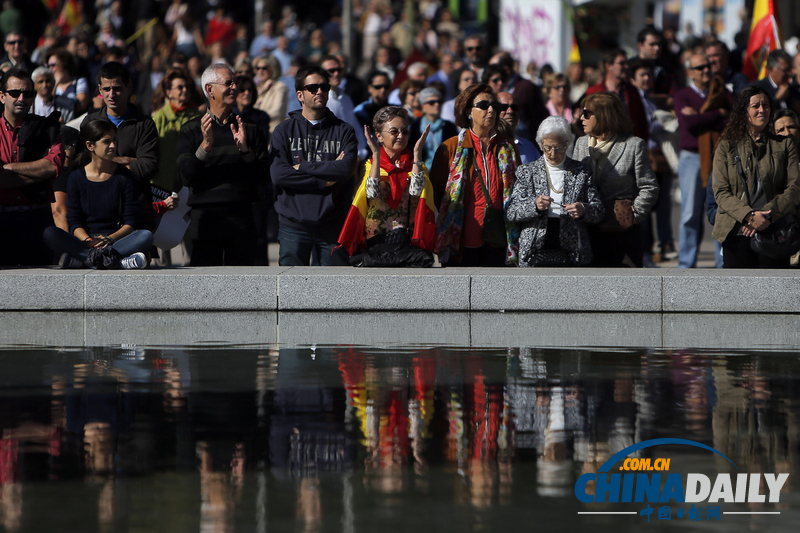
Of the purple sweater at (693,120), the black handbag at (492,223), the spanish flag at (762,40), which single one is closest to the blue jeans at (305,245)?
the black handbag at (492,223)

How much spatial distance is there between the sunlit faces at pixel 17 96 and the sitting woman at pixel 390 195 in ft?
9.68

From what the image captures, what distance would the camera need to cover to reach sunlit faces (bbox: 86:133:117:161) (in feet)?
33.8

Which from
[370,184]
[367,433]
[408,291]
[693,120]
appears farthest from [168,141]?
[367,433]

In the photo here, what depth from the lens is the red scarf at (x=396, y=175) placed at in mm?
10328

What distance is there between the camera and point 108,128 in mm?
10367

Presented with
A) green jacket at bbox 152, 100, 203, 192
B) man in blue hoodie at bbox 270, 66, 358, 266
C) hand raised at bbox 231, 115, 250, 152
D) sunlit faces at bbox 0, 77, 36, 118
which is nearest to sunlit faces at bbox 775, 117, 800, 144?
man in blue hoodie at bbox 270, 66, 358, 266

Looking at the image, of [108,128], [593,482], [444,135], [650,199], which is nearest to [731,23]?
[444,135]

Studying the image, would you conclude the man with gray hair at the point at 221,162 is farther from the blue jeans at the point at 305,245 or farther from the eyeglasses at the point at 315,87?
the eyeglasses at the point at 315,87

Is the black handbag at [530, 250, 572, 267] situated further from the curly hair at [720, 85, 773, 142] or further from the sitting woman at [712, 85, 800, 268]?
the curly hair at [720, 85, 773, 142]

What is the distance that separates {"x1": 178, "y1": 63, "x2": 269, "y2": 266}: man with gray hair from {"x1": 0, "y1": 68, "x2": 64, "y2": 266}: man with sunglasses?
4.24 feet

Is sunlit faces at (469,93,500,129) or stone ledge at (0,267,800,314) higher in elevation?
sunlit faces at (469,93,500,129)

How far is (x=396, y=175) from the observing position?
10.3 metres

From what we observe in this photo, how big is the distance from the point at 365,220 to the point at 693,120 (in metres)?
3.82

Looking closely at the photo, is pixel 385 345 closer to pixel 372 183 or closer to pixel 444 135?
pixel 372 183
